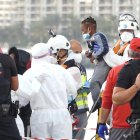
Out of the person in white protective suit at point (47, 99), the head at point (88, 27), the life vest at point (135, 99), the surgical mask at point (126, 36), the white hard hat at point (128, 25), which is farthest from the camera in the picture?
the head at point (88, 27)

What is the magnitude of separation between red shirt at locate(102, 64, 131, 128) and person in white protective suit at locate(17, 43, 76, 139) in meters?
1.24

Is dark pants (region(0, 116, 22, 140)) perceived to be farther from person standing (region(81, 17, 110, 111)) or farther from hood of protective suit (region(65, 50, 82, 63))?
hood of protective suit (region(65, 50, 82, 63))

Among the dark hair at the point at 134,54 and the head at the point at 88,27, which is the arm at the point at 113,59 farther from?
the dark hair at the point at 134,54

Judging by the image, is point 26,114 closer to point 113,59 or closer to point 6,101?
point 113,59

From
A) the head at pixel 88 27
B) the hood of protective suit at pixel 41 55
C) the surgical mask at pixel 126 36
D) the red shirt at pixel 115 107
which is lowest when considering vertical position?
the red shirt at pixel 115 107

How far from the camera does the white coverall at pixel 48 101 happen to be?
718 cm

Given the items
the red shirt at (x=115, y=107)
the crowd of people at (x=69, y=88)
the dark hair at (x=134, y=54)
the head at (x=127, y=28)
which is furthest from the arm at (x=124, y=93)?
the head at (x=127, y=28)

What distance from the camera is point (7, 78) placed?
6273mm

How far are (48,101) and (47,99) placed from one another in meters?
0.02

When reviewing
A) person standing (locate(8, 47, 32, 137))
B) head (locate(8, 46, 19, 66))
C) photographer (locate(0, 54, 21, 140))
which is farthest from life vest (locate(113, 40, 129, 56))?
photographer (locate(0, 54, 21, 140))

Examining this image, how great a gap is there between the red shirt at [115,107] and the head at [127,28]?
1.89m

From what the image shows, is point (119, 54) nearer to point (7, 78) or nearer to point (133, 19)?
point (133, 19)

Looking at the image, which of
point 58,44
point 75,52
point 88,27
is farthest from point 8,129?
point 75,52

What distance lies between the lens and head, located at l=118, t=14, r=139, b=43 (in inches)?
310
